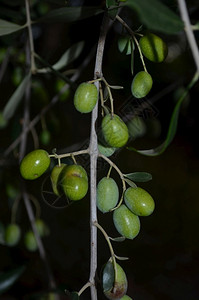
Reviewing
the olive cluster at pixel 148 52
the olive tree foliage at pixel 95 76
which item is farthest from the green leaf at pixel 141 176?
the olive cluster at pixel 148 52

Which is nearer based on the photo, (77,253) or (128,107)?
(128,107)

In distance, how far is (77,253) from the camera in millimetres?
3145

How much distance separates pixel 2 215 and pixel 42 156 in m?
Answer: 2.22

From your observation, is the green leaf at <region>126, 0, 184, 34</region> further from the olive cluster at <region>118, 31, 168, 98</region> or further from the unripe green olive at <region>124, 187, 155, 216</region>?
the unripe green olive at <region>124, 187, 155, 216</region>

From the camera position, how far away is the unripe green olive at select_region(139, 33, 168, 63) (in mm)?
689

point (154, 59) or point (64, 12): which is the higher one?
point (64, 12)

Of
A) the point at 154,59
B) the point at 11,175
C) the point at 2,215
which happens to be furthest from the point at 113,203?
the point at 2,215

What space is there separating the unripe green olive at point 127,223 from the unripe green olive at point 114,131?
0.41ft

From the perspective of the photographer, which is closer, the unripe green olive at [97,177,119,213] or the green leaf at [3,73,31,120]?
the unripe green olive at [97,177,119,213]

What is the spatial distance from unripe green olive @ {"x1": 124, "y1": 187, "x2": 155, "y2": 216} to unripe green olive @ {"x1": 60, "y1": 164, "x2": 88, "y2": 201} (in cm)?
8

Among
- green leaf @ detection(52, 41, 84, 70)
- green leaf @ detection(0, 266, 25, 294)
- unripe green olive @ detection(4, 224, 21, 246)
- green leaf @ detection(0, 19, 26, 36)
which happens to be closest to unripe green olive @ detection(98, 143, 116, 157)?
green leaf @ detection(0, 19, 26, 36)

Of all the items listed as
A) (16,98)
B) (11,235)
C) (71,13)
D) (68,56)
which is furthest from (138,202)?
(11,235)

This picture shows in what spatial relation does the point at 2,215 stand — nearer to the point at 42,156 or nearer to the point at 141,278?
the point at 141,278

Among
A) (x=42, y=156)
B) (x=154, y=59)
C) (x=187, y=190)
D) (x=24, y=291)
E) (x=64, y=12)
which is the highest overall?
(x=64, y=12)
